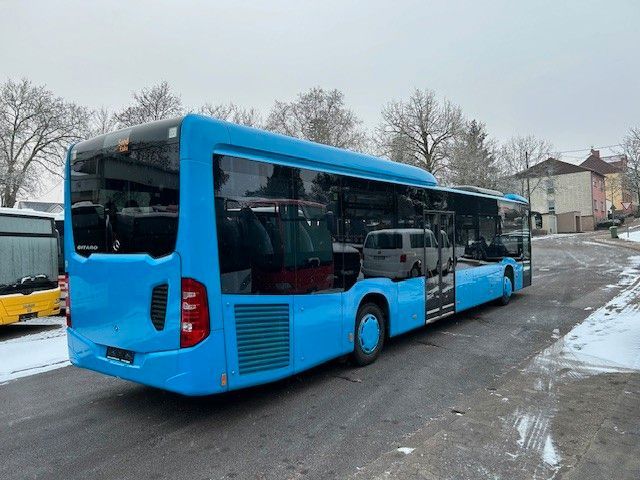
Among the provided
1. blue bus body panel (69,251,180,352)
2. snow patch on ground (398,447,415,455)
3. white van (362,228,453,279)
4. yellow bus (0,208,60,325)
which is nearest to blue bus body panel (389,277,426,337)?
white van (362,228,453,279)

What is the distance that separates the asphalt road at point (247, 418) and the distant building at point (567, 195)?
5784cm

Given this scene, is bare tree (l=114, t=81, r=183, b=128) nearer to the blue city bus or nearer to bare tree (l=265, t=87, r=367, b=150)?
bare tree (l=265, t=87, r=367, b=150)

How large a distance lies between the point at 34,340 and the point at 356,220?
23.7 feet

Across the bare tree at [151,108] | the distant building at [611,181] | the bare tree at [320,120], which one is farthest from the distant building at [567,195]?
the bare tree at [151,108]

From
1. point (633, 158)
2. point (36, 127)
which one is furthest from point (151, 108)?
point (633, 158)

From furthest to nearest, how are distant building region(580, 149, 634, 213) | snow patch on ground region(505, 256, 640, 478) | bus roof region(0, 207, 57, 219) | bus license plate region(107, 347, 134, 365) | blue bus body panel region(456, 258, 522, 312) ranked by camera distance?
distant building region(580, 149, 634, 213) < bus roof region(0, 207, 57, 219) < blue bus body panel region(456, 258, 522, 312) < bus license plate region(107, 347, 134, 365) < snow patch on ground region(505, 256, 640, 478)

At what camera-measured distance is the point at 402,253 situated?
22.7 ft

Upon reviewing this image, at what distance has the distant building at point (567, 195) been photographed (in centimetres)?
5841

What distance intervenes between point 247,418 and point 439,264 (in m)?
4.75

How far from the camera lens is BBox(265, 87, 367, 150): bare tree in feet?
136

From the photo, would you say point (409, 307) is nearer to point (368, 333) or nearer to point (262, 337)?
point (368, 333)

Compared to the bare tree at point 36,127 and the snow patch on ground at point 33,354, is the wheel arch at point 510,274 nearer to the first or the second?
the snow patch on ground at point 33,354

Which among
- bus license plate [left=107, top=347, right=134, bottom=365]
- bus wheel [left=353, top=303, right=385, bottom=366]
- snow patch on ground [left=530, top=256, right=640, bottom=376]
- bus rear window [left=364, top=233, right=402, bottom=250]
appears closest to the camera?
bus license plate [left=107, top=347, right=134, bottom=365]

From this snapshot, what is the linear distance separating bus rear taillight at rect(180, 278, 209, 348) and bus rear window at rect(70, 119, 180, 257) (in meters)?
0.40
